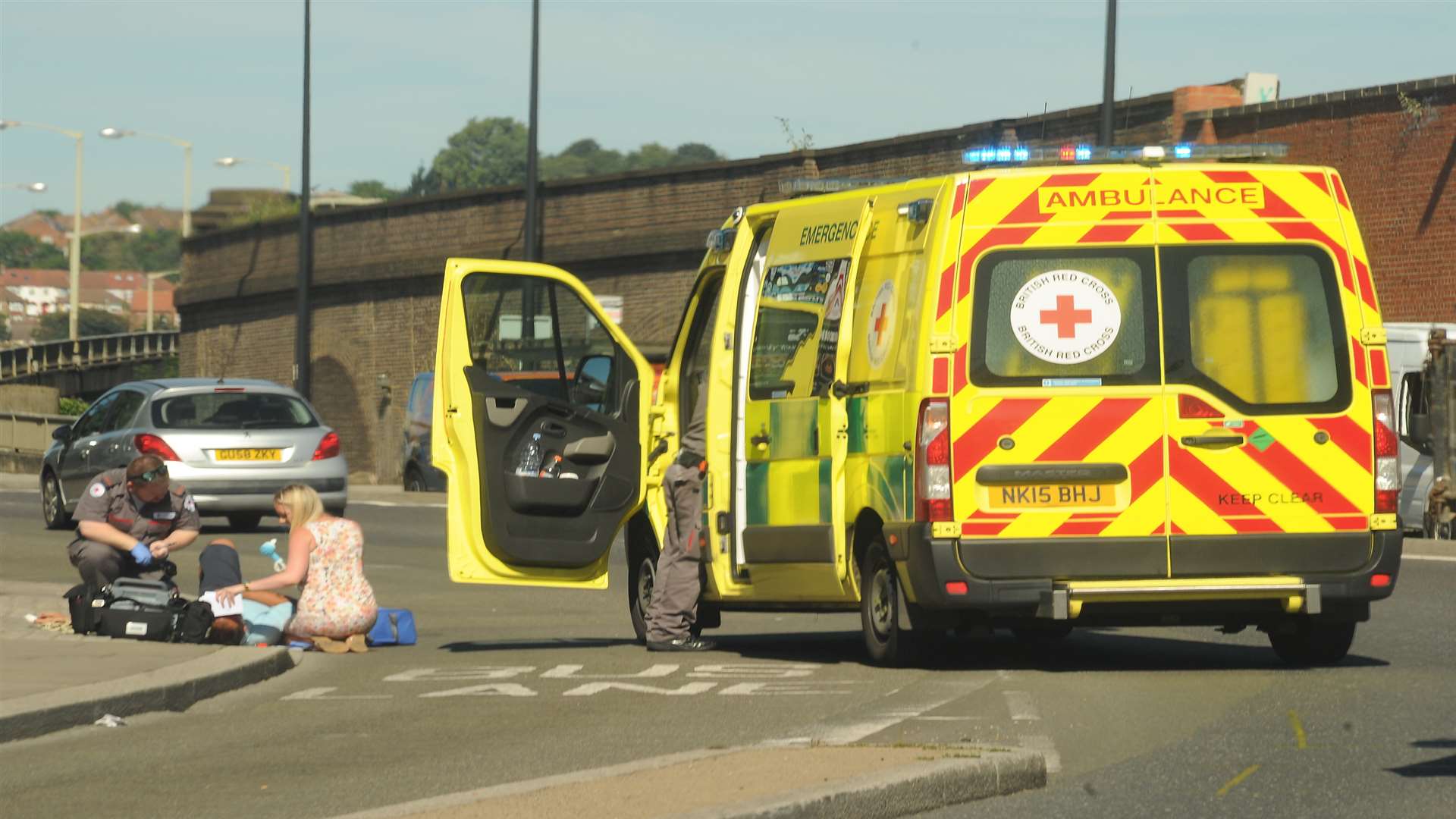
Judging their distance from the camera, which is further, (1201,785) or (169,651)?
(169,651)

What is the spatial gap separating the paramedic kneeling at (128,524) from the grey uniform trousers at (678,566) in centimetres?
309

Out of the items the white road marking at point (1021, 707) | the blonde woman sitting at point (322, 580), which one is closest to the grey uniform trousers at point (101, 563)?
the blonde woman sitting at point (322, 580)

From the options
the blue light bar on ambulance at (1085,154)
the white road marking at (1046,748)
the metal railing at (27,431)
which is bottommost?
the white road marking at (1046,748)

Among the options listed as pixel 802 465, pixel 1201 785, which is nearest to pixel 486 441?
pixel 802 465

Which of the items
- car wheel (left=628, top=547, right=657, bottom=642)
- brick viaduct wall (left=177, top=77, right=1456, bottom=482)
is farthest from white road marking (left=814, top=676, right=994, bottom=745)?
brick viaduct wall (left=177, top=77, right=1456, bottom=482)

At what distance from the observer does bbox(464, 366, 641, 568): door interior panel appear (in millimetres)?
13008

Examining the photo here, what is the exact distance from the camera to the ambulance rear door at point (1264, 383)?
11188 millimetres

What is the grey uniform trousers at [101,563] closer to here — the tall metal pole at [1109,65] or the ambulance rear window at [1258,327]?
the ambulance rear window at [1258,327]

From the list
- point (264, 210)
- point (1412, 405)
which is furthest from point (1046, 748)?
point (264, 210)

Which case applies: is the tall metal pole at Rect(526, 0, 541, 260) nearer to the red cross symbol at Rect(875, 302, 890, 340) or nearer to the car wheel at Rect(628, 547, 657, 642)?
the car wheel at Rect(628, 547, 657, 642)

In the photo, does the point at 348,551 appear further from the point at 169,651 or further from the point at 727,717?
the point at 727,717

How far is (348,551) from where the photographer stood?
13172 mm

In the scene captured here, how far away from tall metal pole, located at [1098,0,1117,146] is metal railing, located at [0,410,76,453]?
23636 mm

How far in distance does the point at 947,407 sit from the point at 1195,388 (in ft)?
3.84
